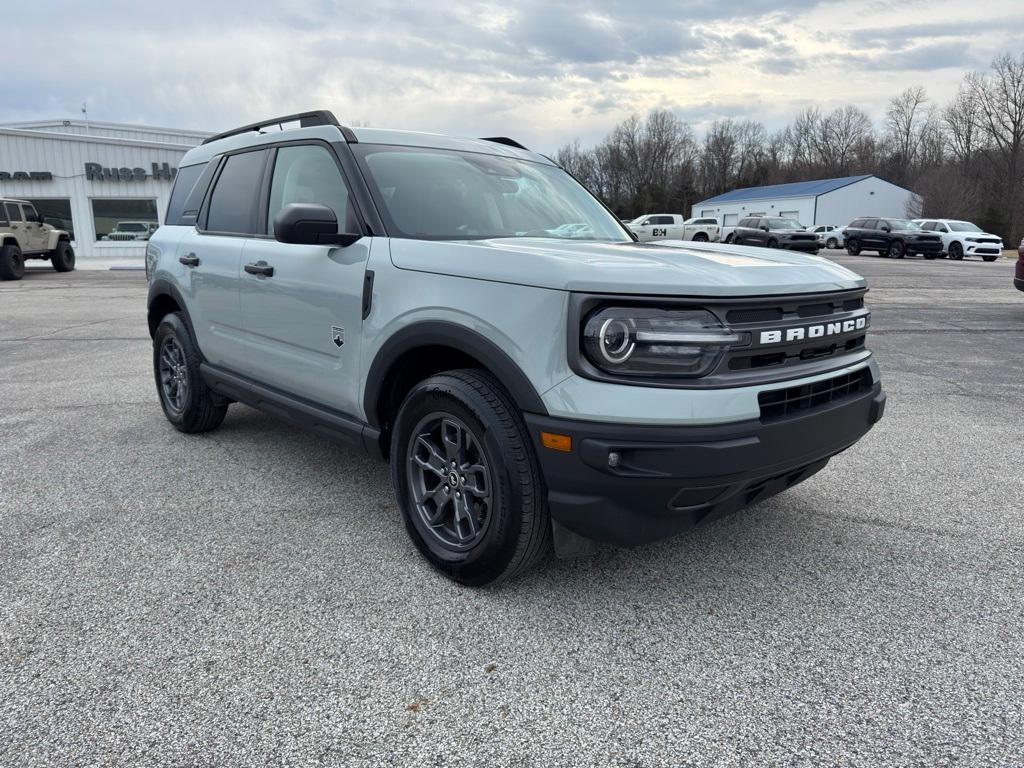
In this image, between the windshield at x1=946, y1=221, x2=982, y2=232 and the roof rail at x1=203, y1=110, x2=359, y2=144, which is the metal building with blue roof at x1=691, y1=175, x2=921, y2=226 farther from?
the roof rail at x1=203, y1=110, x2=359, y2=144

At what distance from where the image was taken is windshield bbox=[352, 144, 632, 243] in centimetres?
339

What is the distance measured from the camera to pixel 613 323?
8.00ft

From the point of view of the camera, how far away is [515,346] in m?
2.61

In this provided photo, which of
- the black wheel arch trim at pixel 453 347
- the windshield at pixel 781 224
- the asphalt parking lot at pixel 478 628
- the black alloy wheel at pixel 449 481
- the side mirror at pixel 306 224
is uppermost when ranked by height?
the windshield at pixel 781 224

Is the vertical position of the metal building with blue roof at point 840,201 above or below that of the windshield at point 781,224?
above

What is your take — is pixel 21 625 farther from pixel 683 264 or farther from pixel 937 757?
pixel 937 757

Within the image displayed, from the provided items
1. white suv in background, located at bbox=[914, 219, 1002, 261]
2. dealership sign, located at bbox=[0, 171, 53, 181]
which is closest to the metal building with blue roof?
white suv in background, located at bbox=[914, 219, 1002, 261]

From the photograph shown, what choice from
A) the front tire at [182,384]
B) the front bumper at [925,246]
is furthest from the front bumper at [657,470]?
the front bumper at [925,246]

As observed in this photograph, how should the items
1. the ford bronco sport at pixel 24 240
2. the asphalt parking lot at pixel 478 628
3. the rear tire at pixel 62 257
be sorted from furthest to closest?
the rear tire at pixel 62 257 < the ford bronco sport at pixel 24 240 < the asphalt parking lot at pixel 478 628

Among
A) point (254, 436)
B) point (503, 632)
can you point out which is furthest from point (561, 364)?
point (254, 436)

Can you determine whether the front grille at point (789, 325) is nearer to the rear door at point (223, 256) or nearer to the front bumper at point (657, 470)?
the front bumper at point (657, 470)

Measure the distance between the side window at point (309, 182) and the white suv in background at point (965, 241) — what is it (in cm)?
3306

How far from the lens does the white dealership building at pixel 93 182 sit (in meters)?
28.3

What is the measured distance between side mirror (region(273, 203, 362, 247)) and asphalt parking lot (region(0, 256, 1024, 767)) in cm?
137
